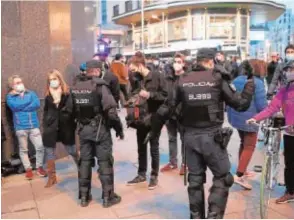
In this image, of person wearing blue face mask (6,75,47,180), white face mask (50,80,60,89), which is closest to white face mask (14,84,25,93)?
person wearing blue face mask (6,75,47,180)

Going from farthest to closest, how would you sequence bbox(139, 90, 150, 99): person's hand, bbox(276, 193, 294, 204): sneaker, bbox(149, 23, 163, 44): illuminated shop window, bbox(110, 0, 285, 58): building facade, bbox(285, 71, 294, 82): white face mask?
Result: bbox(149, 23, 163, 44): illuminated shop window → bbox(110, 0, 285, 58): building facade → bbox(139, 90, 150, 99): person's hand → bbox(276, 193, 294, 204): sneaker → bbox(285, 71, 294, 82): white face mask

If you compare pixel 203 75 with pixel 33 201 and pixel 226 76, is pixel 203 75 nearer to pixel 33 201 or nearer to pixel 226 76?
pixel 226 76

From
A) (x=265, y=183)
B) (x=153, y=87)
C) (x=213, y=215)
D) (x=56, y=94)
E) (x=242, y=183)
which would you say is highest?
(x=153, y=87)

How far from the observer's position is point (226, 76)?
3902mm

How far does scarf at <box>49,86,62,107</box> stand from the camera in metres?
5.88

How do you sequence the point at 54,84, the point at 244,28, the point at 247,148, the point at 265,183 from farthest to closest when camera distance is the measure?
the point at 244,28
the point at 54,84
the point at 247,148
the point at 265,183

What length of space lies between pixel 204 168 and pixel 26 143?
11.2 ft

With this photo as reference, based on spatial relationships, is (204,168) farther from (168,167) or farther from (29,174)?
(29,174)

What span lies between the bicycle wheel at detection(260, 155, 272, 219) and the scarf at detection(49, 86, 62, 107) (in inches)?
119

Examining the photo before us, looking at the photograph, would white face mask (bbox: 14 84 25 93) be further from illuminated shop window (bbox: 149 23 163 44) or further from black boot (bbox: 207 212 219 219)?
illuminated shop window (bbox: 149 23 163 44)

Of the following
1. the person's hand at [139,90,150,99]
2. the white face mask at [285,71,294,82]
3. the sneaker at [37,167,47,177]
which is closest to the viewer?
the white face mask at [285,71,294,82]

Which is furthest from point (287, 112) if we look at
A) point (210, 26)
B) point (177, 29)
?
point (177, 29)

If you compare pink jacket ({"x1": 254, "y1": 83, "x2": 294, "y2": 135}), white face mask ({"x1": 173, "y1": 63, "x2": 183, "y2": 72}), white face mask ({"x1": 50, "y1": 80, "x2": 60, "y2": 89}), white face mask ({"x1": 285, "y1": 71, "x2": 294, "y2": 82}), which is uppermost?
white face mask ({"x1": 173, "y1": 63, "x2": 183, "y2": 72})

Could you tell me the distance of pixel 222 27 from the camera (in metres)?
48.8
